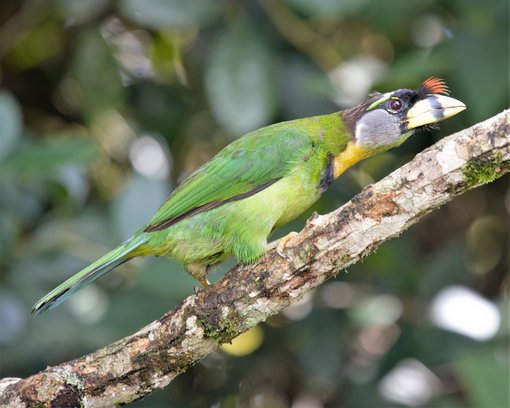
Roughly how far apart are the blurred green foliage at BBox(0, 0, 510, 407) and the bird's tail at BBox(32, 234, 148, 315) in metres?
0.47

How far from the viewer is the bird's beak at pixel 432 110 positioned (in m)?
3.71

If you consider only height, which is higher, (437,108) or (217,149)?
(437,108)

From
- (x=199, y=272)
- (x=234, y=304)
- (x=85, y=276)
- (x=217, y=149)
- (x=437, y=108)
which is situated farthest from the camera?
(x=217, y=149)

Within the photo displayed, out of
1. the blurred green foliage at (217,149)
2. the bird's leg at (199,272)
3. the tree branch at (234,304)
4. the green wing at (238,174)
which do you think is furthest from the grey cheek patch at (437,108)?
the bird's leg at (199,272)

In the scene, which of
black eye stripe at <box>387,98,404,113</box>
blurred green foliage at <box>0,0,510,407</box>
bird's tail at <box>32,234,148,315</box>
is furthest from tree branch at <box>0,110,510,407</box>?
black eye stripe at <box>387,98,404,113</box>

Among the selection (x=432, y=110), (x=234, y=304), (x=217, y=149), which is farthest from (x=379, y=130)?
(x=217, y=149)

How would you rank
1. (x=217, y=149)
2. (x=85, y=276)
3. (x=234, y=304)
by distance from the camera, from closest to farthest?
(x=234, y=304) → (x=85, y=276) → (x=217, y=149)

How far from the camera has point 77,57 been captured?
5207mm

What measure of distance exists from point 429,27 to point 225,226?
6.61ft

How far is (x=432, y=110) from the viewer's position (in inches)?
149

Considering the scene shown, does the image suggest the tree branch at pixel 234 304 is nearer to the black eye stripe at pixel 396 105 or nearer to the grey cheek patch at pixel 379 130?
the grey cheek patch at pixel 379 130

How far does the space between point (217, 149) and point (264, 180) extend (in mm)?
1619

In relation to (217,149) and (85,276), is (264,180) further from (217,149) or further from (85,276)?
(217,149)

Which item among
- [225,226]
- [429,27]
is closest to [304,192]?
[225,226]
